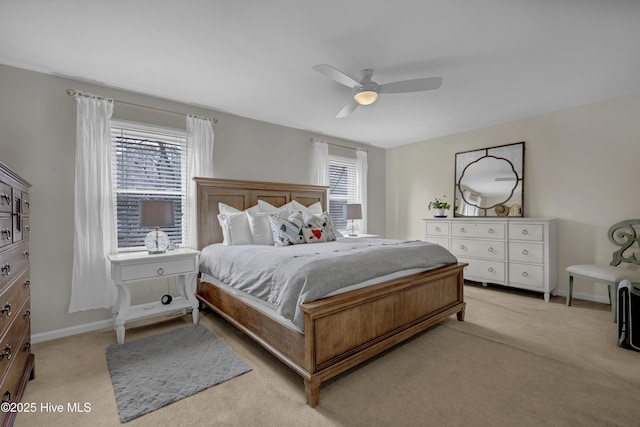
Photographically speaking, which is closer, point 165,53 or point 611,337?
point 165,53

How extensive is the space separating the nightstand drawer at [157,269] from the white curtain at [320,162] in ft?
8.12

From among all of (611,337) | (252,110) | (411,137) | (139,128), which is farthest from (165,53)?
(611,337)

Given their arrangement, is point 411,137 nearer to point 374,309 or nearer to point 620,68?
point 620,68

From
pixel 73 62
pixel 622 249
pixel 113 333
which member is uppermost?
pixel 73 62

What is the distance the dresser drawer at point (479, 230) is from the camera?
408 cm

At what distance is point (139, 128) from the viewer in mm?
3172

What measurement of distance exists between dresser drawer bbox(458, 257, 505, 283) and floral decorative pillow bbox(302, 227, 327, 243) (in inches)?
97.0

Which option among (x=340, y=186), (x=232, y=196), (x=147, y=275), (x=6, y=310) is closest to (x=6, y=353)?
(x=6, y=310)

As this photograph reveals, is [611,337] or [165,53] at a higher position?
[165,53]

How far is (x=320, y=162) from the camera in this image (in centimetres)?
484

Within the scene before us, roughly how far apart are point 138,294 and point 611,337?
470cm

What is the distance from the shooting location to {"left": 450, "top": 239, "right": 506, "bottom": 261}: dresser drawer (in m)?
4.09

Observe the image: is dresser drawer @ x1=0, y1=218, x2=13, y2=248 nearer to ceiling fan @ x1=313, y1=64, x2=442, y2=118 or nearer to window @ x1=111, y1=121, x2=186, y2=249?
window @ x1=111, y1=121, x2=186, y2=249

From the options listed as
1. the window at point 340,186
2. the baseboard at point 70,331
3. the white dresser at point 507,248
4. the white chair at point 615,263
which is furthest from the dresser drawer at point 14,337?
the white dresser at point 507,248
